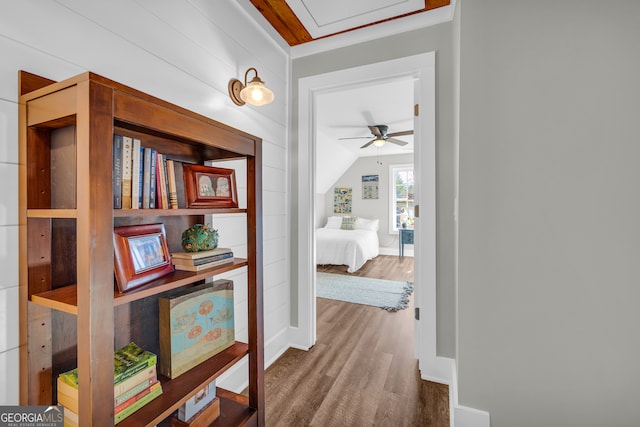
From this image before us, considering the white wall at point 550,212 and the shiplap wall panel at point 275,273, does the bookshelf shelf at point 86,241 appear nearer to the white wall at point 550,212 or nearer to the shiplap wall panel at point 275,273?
the shiplap wall panel at point 275,273

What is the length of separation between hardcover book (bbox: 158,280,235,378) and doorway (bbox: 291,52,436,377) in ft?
3.41

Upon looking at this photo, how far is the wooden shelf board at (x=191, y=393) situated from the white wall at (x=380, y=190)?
5653 mm

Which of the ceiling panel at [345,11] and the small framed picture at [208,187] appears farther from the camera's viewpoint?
the ceiling panel at [345,11]

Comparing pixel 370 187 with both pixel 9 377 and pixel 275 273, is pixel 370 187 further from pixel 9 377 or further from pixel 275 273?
pixel 9 377

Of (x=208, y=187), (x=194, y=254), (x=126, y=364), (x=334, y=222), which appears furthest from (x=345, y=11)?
(x=334, y=222)

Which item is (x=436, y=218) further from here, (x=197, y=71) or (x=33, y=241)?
(x=33, y=241)

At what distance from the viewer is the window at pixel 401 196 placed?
658 centimetres

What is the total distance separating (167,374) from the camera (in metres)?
1.08

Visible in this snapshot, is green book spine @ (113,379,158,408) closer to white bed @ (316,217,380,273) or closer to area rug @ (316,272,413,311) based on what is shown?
area rug @ (316,272,413,311)

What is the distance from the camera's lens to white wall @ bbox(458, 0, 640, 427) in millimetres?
1236

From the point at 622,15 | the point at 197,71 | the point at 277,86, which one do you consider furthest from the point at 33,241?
the point at 622,15

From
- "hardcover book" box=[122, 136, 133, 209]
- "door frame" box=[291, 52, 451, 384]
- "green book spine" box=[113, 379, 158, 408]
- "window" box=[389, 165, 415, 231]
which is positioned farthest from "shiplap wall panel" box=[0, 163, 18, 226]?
"window" box=[389, 165, 415, 231]

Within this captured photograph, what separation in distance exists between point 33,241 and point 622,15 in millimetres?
2398

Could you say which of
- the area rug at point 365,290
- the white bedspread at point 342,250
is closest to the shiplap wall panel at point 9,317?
the area rug at point 365,290
